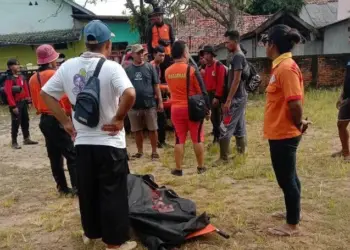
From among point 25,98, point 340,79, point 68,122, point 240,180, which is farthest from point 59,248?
point 340,79

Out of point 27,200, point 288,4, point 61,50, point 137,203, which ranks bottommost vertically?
point 27,200

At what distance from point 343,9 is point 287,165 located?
2352 cm

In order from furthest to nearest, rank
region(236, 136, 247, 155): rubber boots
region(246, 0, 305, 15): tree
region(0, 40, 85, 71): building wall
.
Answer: region(246, 0, 305, 15): tree → region(0, 40, 85, 71): building wall → region(236, 136, 247, 155): rubber boots

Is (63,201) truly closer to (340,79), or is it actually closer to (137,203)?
(137,203)

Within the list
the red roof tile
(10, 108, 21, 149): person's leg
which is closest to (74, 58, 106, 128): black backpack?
(10, 108, 21, 149): person's leg

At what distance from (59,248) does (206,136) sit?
5.12 metres

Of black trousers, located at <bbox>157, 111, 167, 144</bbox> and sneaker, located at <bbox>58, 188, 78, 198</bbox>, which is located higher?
black trousers, located at <bbox>157, 111, 167, 144</bbox>

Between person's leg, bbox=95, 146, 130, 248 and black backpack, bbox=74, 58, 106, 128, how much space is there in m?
0.25

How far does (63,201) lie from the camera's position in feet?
16.5

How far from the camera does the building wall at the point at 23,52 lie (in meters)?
21.7

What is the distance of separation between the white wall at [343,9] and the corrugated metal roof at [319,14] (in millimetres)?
877

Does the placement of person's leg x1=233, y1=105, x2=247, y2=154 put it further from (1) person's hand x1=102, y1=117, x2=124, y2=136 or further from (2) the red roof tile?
(2) the red roof tile

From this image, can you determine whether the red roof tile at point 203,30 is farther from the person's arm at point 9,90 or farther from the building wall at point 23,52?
the person's arm at point 9,90

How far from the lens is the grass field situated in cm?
378
